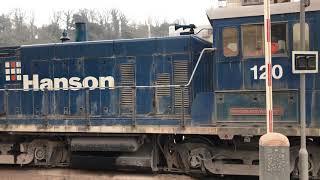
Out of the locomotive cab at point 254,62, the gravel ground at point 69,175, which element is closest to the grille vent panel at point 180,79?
the locomotive cab at point 254,62

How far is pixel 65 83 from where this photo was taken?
34.7ft

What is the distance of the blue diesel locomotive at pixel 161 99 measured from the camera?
326 inches

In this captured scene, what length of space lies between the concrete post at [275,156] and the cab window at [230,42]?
2.42 meters

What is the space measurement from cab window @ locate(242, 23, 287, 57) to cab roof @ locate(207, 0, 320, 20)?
0.25 m

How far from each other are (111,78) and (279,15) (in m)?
4.20

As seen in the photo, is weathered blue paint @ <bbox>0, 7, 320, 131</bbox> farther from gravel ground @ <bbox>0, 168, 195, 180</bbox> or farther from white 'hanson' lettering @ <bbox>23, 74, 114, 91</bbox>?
gravel ground @ <bbox>0, 168, 195, 180</bbox>

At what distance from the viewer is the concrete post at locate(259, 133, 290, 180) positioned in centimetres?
654

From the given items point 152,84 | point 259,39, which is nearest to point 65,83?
point 152,84

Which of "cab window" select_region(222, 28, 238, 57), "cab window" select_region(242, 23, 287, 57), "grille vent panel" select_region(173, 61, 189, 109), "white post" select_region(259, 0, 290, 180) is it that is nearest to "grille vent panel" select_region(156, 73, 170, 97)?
"grille vent panel" select_region(173, 61, 189, 109)

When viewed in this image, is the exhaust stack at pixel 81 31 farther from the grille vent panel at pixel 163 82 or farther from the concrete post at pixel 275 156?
the concrete post at pixel 275 156

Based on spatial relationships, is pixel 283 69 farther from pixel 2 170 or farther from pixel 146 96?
pixel 2 170

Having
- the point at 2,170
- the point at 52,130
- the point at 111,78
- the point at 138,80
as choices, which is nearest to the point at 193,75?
the point at 138,80

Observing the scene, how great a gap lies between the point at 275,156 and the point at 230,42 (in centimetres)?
281

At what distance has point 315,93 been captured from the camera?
8.12 meters
